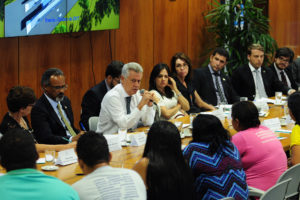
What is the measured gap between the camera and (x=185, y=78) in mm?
6500

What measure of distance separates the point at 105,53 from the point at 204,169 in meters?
4.35

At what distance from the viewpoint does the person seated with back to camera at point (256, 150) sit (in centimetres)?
372

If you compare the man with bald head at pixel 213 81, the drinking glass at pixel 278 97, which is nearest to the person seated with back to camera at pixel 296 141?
the drinking glass at pixel 278 97

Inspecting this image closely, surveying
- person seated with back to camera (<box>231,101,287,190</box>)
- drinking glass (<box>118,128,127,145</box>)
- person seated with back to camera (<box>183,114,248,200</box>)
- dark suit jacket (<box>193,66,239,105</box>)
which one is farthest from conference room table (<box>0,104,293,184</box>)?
dark suit jacket (<box>193,66,239,105</box>)

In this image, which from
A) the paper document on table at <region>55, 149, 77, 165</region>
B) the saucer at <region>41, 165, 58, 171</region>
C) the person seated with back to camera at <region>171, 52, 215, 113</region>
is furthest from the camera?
the person seated with back to camera at <region>171, 52, 215, 113</region>

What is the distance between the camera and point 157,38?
8.08m

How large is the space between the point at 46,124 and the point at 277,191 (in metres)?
2.36

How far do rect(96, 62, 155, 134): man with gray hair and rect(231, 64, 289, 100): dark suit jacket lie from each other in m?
2.57

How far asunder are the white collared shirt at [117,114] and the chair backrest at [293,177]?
1.80m

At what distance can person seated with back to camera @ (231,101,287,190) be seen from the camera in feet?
12.2

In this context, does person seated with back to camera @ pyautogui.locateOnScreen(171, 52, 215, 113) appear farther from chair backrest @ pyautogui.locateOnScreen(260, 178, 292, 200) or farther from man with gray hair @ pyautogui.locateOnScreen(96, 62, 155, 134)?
chair backrest @ pyautogui.locateOnScreen(260, 178, 292, 200)

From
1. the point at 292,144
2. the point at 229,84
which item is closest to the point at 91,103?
the point at 229,84

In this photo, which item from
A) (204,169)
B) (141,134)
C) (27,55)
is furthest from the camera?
(27,55)

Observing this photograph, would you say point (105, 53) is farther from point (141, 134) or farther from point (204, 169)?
point (204, 169)
